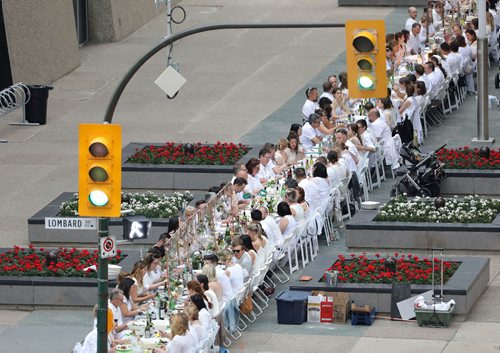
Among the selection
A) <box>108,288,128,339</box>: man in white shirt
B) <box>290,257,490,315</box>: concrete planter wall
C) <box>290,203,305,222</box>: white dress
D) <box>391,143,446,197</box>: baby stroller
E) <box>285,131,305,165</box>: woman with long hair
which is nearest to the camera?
<box>108,288,128,339</box>: man in white shirt

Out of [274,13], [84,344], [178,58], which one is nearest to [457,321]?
[84,344]

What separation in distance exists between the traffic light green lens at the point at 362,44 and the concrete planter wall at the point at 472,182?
35.5 ft

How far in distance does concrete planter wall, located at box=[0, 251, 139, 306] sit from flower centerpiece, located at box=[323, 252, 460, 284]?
3375 millimetres

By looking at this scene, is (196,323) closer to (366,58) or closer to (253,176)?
(366,58)

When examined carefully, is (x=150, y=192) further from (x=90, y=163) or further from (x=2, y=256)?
(x=90, y=163)

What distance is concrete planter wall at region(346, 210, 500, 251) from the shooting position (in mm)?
26453

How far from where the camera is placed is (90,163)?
16734 millimetres

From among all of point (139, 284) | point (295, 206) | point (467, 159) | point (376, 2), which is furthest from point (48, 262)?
point (376, 2)

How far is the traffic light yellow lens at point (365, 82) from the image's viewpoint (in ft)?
62.4

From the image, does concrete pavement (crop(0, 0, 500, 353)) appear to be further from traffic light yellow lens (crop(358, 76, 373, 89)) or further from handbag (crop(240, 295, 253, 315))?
traffic light yellow lens (crop(358, 76, 373, 89))

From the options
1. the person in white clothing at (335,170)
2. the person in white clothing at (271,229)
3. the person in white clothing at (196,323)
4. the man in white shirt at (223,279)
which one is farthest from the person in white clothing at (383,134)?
the person in white clothing at (196,323)

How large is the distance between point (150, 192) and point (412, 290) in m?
6.95

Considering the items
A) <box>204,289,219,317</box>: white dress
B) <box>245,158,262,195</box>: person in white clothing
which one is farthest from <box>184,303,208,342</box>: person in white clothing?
<box>245,158,262,195</box>: person in white clothing

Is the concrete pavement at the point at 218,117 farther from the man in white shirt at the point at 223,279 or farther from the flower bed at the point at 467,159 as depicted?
the flower bed at the point at 467,159
